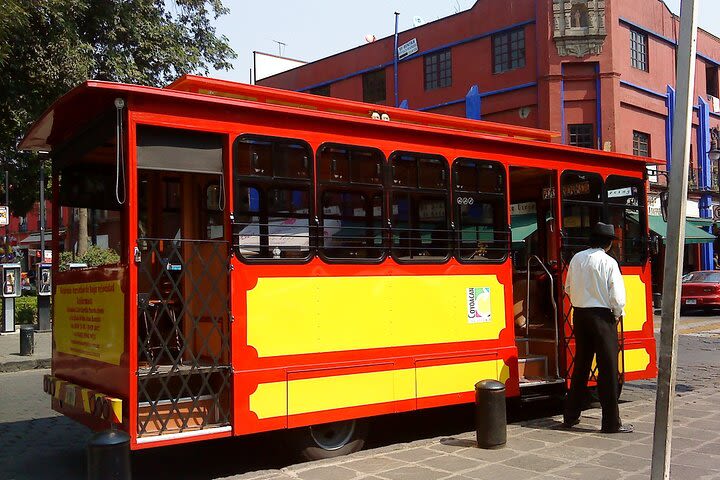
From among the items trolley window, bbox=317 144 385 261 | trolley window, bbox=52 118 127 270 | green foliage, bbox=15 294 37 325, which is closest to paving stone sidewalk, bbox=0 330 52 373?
green foliage, bbox=15 294 37 325

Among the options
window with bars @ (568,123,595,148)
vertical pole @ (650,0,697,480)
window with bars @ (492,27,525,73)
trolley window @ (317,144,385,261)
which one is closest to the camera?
→ vertical pole @ (650,0,697,480)

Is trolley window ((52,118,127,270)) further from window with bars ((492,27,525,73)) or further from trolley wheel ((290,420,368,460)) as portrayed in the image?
window with bars ((492,27,525,73))

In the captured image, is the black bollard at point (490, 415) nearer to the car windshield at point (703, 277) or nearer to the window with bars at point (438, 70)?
the car windshield at point (703, 277)

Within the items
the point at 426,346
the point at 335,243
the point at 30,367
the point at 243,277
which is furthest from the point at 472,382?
the point at 30,367

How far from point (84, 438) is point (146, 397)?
2.53 metres

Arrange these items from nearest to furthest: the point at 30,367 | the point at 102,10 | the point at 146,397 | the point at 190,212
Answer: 1. the point at 146,397
2. the point at 190,212
3. the point at 30,367
4. the point at 102,10

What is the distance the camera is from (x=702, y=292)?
22.8 m

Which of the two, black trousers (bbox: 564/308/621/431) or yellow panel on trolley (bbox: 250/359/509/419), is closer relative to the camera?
yellow panel on trolley (bbox: 250/359/509/419)

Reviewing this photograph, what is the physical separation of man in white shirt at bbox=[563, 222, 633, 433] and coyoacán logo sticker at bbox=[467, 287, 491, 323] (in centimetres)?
86

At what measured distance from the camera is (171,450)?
6.86m

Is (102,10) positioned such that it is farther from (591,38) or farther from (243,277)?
(591,38)

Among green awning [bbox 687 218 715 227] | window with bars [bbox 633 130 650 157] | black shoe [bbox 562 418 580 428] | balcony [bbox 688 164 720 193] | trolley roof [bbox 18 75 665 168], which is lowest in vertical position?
black shoe [bbox 562 418 580 428]

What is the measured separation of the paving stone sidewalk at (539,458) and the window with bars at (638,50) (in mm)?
22090

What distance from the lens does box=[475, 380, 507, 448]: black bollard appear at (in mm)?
6273
